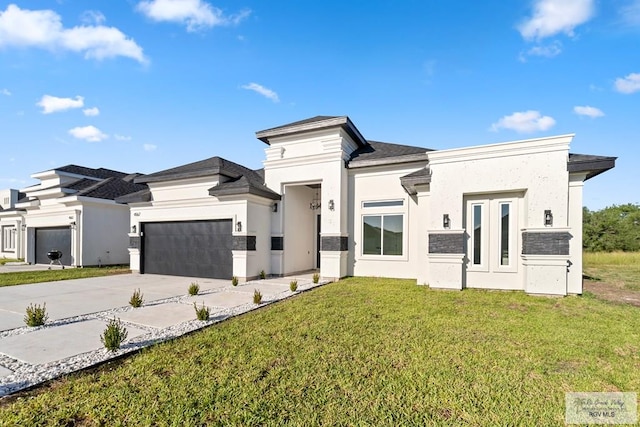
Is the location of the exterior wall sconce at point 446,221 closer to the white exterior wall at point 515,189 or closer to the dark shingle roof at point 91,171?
the white exterior wall at point 515,189

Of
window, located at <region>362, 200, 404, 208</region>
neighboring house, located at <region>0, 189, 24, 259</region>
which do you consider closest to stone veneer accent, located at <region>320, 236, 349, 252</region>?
window, located at <region>362, 200, 404, 208</region>

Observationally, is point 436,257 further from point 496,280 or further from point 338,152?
point 338,152

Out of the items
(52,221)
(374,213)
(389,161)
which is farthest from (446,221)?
(52,221)

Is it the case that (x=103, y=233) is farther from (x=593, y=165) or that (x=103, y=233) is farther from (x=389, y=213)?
(x=593, y=165)

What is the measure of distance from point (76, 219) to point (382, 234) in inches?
664

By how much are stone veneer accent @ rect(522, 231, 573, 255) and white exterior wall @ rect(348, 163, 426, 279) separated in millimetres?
3216

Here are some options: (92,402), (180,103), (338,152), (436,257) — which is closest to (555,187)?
(436,257)

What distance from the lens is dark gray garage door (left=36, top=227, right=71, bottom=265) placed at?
1677 cm

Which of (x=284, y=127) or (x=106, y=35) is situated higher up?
(x=106, y=35)

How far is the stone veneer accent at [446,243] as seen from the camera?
9008mm

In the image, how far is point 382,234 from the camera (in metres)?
11.8

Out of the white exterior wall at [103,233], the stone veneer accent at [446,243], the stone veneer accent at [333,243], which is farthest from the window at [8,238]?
the stone veneer accent at [446,243]

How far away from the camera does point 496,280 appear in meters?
8.95

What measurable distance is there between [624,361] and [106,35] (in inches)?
540
